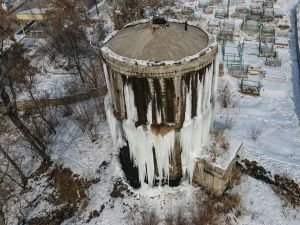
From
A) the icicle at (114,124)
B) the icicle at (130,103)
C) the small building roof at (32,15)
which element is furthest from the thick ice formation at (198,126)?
the small building roof at (32,15)

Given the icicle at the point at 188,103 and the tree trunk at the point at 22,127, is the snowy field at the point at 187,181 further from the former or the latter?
the icicle at the point at 188,103

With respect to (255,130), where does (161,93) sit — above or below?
above

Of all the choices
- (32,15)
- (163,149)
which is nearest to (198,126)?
(163,149)

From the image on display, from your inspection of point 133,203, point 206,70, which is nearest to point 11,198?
point 133,203

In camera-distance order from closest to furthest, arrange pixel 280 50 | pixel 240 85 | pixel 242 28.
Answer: pixel 240 85 < pixel 280 50 < pixel 242 28

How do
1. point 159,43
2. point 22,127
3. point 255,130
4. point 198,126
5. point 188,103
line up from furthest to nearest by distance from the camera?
point 255,130 → point 22,127 → point 198,126 → point 188,103 → point 159,43

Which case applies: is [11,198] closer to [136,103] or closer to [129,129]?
[129,129]

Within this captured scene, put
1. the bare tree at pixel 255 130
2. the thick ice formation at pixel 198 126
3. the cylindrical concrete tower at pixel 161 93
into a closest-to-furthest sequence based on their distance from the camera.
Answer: the cylindrical concrete tower at pixel 161 93, the thick ice formation at pixel 198 126, the bare tree at pixel 255 130

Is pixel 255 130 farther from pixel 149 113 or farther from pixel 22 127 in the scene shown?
pixel 22 127
